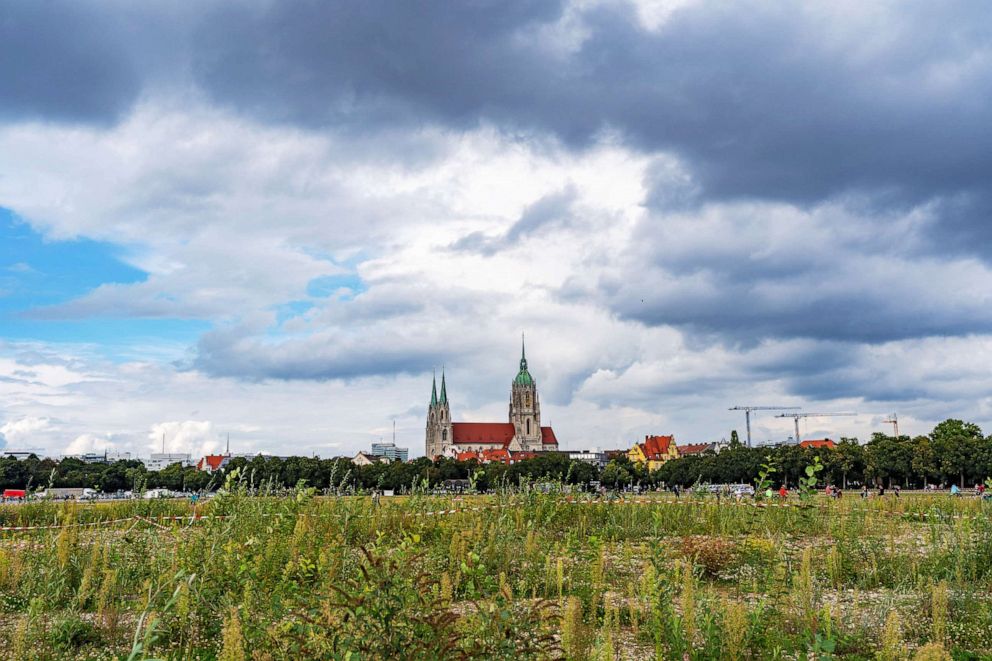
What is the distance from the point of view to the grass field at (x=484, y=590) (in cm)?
442

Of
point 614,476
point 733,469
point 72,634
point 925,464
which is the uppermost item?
point 72,634

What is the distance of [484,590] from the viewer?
805 cm

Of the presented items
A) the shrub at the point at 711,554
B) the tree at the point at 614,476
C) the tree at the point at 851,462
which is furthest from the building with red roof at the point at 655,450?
the shrub at the point at 711,554

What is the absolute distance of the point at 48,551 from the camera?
9.10 metres

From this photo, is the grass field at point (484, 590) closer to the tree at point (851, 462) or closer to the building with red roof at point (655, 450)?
the tree at point (851, 462)

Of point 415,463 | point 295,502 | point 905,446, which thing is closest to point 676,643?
point 295,502

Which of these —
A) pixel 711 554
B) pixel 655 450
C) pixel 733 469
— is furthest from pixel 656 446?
pixel 711 554

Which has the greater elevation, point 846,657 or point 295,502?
point 295,502

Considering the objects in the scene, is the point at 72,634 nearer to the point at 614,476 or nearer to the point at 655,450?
the point at 614,476

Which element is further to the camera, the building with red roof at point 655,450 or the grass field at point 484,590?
the building with red roof at point 655,450

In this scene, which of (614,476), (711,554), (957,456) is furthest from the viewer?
(614,476)

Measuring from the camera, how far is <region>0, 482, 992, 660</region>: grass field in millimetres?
4422

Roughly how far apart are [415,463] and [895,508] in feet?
320

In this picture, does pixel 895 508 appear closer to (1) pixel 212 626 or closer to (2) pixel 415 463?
(1) pixel 212 626
